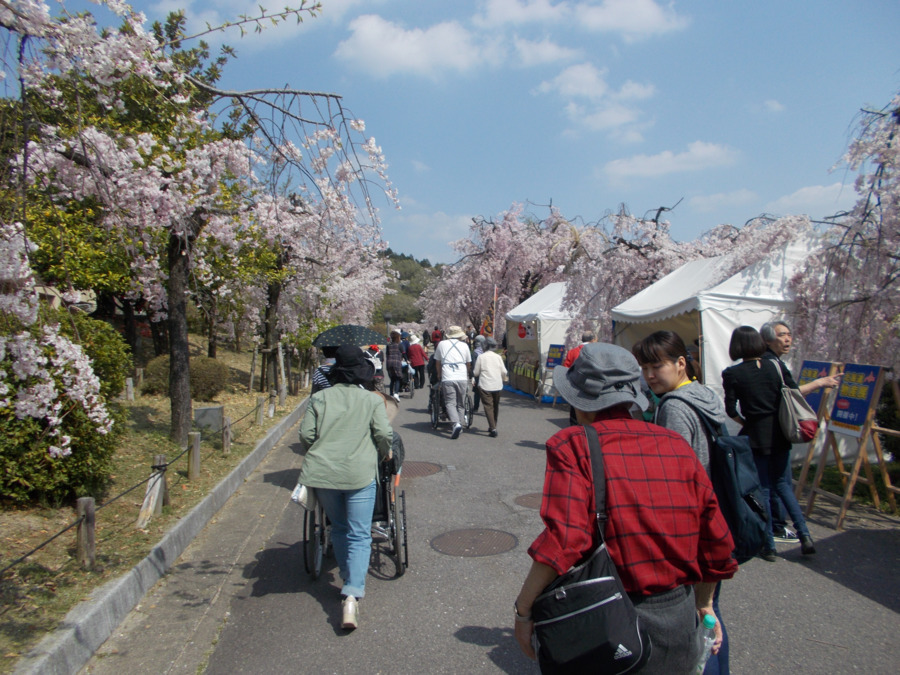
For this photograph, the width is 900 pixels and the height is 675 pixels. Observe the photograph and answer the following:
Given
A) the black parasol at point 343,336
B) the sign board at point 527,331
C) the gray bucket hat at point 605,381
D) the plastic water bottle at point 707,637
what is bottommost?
the plastic water bottle at point 707,637

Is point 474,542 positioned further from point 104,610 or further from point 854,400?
point 854,400

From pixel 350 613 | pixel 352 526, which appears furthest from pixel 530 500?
pixel 350 613

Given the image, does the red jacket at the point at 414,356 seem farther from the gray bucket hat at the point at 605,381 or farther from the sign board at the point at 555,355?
the gray bucket hat at the point at 605,381

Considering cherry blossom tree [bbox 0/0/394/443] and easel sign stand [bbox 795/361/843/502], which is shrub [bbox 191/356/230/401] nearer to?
cherry blossom tree [bbox 0/0/394/443]

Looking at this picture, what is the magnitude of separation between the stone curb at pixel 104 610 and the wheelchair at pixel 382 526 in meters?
1.17

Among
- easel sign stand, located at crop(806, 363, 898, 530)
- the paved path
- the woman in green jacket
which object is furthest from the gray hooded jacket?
easel sign stand, located at crop(806, 363, 898, 530)

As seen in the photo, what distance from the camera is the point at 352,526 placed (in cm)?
425

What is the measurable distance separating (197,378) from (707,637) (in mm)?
13664

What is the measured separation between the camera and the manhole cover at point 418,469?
8.31m

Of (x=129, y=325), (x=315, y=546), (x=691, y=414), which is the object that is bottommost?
(x=315, y=546)

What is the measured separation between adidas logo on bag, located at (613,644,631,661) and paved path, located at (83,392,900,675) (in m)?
1.98

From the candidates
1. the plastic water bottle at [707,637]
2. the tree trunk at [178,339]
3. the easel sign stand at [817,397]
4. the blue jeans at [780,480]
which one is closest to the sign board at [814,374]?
the easel sign stand at [817,397]

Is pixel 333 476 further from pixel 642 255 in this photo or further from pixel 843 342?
pixel 642 255

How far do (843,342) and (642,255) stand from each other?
9.25 meters
